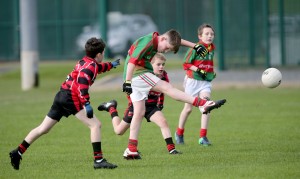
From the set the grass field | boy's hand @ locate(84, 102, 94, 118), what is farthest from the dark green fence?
boy's hand @ locate(84, 102, 94, 118)

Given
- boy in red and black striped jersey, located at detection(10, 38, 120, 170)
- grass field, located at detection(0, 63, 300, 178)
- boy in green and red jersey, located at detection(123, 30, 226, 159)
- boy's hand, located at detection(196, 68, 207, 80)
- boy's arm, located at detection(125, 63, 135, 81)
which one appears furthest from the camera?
boy's hand, located at detection(196, 68, 207, 80)

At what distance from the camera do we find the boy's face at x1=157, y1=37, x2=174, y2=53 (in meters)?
10.1

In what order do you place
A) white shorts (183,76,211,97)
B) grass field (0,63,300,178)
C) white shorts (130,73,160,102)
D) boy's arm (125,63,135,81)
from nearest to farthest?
1. grass field (0,63,300,178)
2. boy's arm (125,63,135,81)
3. white shorts (130,73,160,102)
4. white shorts (183,76,211,97)

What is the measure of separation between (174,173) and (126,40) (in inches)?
1006

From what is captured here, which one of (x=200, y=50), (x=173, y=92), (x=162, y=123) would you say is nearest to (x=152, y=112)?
(x=162, y=123)

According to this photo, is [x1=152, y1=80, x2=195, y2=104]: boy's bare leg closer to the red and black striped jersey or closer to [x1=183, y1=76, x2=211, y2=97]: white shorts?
the red and black striped jersey

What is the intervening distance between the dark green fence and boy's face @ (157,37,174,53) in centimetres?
1608

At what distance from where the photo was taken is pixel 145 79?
10430 mm

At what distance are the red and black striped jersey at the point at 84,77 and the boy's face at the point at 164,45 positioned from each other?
758 mm

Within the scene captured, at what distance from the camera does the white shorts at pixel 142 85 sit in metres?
10.4

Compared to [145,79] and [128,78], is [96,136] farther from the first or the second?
[145,79]

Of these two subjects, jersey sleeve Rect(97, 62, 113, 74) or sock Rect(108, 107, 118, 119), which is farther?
sock Rect(108, 107, 118, 119)

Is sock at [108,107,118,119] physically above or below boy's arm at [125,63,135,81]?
below

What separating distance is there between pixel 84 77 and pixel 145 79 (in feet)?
4.05
